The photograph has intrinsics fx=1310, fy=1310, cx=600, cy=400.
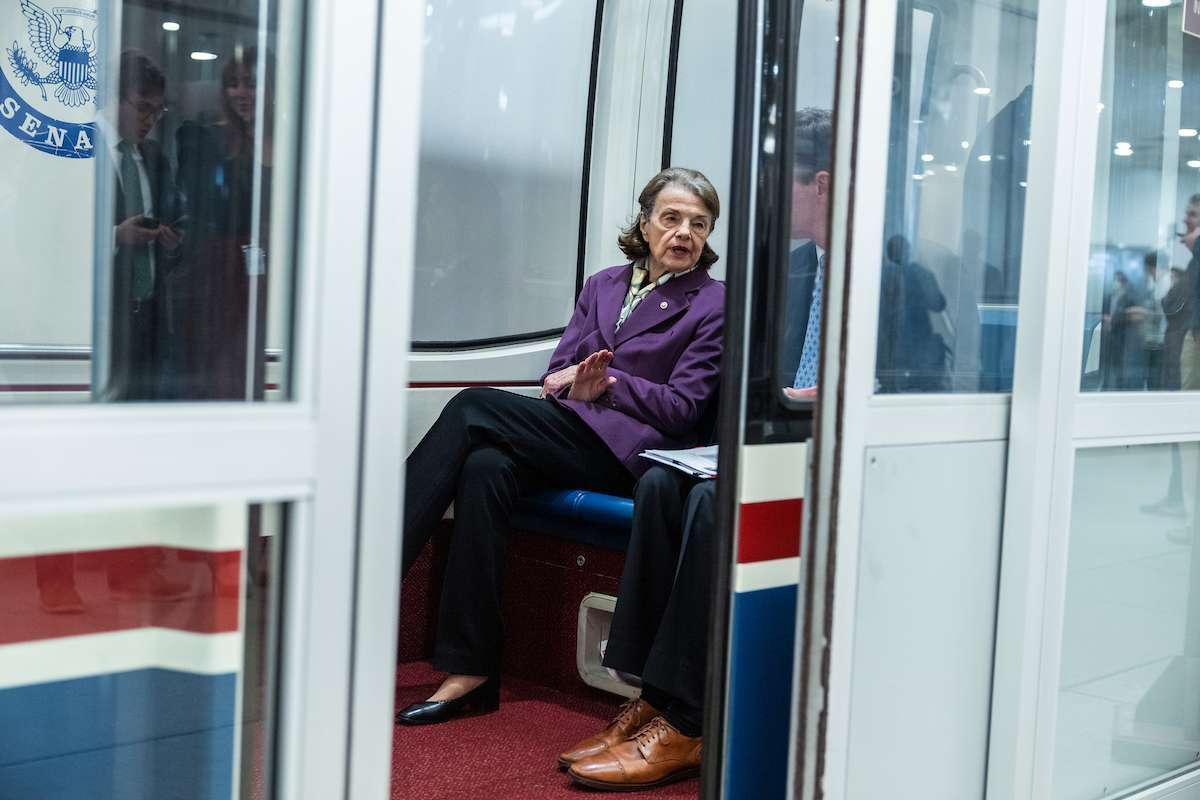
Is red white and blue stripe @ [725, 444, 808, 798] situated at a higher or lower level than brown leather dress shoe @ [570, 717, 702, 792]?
higher

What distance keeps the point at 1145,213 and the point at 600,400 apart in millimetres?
1325

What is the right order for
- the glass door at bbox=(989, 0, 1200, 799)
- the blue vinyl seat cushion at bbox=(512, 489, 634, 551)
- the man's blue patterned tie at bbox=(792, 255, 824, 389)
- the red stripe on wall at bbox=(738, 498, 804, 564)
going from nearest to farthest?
the red stripe on wall at bbox=(738, 498, 804, 564) → the man's blue patterned tie at bbox=(792, 255, 824, 389) → the glass door at bbox=(989, 0, 1200, 799) → the blue vinyl seat cushion at bbox=(512, 489, 634, 551)

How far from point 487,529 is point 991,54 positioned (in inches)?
61.6

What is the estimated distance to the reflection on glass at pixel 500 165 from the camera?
362cm

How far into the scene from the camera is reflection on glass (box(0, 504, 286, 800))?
1284mm

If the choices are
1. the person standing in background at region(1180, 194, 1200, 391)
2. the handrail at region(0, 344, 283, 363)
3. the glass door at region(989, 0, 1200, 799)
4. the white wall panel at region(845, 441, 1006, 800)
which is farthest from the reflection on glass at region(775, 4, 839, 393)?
the handrail at region(0, 344, 283, 363)

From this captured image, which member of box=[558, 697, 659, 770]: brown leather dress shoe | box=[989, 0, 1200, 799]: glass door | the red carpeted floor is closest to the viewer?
box=[989, 0, 1200, 799]: glass door

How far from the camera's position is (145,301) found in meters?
1.40

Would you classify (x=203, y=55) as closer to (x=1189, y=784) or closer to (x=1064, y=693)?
(x=1064, y=693)

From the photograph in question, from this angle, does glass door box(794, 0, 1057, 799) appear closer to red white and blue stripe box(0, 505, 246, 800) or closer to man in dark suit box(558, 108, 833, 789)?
man in dark suit box(558, 108, 833, 789)

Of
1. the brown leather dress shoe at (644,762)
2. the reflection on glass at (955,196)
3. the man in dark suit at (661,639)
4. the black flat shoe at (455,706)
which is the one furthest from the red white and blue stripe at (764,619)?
the black flat shoe at (455,706)

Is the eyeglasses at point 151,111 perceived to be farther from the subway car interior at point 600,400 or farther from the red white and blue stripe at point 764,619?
the red white and blue stripe at point 764,619

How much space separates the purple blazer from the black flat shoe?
0.63 meters

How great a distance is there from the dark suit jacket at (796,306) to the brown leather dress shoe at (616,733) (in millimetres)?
1056
